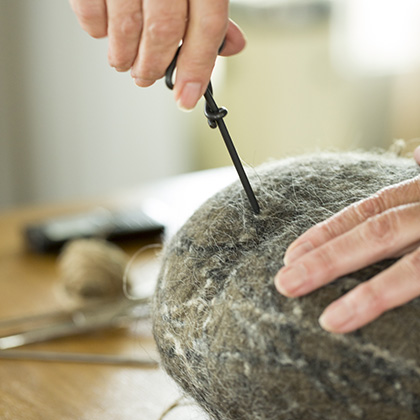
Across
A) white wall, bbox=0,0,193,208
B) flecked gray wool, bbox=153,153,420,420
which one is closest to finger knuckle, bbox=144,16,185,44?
flecked gray wool, bbox=153,153,420,420

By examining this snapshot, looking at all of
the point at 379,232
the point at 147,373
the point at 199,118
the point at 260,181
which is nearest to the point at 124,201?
the point at 147,373

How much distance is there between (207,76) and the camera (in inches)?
18.6

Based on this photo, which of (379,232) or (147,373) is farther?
(147,373)

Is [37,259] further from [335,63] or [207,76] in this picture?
[335,63]

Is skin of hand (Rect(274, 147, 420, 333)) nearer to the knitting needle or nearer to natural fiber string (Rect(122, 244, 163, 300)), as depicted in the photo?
natural fiber string (Rect(122, 244, 163, 300))

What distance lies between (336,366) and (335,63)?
11.1 feet

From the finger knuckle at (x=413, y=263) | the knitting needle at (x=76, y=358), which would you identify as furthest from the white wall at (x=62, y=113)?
the finger knuckle at (x=413, y=263)

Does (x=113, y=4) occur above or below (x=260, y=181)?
above

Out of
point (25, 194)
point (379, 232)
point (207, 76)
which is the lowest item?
point (25, 194)

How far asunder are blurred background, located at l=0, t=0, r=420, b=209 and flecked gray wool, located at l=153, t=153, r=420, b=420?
1661 millimetres

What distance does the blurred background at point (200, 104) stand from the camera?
2.45 meters

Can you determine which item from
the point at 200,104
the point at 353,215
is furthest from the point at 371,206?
the point at 200,104

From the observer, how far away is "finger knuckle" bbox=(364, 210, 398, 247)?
0.44m

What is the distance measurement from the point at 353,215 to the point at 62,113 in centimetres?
226
